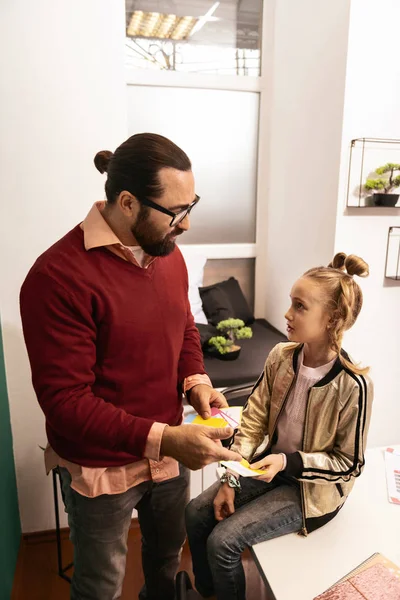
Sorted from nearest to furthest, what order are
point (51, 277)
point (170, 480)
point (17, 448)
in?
point (51, 277) < point (170, 480) < point (17, 448)

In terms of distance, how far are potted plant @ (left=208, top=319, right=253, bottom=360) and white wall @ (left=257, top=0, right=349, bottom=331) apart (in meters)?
0.41

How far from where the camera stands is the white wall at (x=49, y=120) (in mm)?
1690

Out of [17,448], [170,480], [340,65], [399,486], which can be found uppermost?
[340,65]

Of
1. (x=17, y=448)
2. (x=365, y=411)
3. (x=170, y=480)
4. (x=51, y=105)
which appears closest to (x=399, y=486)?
(x=365, y=411)

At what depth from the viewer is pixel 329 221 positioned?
2033 mm

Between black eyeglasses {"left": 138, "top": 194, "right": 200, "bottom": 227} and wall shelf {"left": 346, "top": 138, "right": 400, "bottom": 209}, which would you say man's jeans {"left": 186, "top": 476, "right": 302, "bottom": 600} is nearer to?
black eyeglasses {"left": 138, "top": 194, "right": 200, "bottom": 227}

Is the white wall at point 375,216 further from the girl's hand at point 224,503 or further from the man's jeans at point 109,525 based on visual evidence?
the man's jeans at point 109,525

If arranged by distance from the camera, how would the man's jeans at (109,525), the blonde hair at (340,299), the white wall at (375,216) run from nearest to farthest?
the man's jeans at (109,525), the blonde hair at (340,299), the white wall at (375,216)

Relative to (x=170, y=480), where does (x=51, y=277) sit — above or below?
above

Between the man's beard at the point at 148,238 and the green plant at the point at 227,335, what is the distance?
983mm

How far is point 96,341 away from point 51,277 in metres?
0.20

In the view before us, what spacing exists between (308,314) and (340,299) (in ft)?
0.34

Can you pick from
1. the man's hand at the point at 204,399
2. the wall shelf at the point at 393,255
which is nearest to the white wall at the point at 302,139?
the wall shelf at the point at 393,255

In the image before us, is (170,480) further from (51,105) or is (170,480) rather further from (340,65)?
(340,65)
